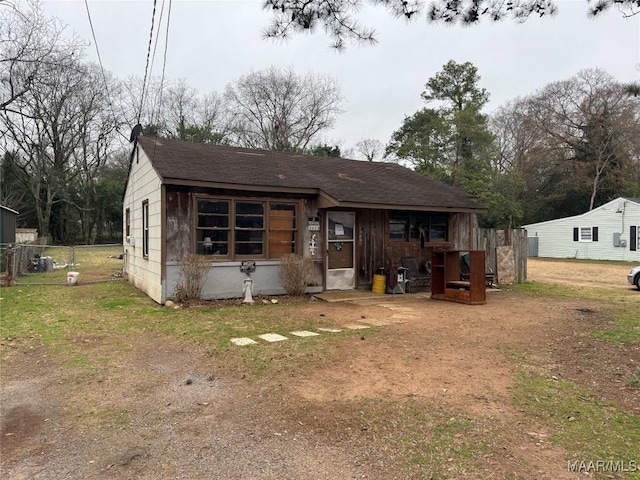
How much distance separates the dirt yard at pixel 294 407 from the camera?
2.74 m

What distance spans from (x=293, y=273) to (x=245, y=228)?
152 centimetres

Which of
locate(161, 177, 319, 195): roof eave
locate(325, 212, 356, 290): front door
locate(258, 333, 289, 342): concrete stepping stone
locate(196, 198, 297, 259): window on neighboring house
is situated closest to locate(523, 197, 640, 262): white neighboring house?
locate(325, 212, 356, 290): front door

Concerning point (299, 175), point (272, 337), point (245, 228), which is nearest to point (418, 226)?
point (299, 175)

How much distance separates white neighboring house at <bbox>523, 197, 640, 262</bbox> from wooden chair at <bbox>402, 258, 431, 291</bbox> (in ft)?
57.1

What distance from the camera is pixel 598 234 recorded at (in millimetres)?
24812

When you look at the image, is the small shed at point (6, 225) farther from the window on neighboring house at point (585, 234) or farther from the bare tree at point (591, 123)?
the bare tree at point (591, 123)

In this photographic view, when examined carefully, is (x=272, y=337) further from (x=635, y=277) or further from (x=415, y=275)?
(x=635, y=277)

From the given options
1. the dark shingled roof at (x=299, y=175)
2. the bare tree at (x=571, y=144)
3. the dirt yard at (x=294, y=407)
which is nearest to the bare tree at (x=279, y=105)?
the bare tree at (x=571, y=144)

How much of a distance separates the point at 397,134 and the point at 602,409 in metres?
28.8

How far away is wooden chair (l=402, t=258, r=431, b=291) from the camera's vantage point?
11609mm

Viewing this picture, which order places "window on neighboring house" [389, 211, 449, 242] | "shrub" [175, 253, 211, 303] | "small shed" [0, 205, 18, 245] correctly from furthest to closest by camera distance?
"small shed" [0, 205, 18, 245]
"window on neighboring house" [389, 211, 449, 242]
"shrub" [175, 253, 211, 303]

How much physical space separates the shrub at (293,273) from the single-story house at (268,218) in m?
0.21

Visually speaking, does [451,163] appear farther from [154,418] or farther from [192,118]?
[154,418]

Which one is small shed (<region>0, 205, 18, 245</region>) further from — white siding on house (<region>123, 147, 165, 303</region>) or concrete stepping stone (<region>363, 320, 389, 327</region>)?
concrete stepping stone (<region>363, 320, 389, 327</region>)
